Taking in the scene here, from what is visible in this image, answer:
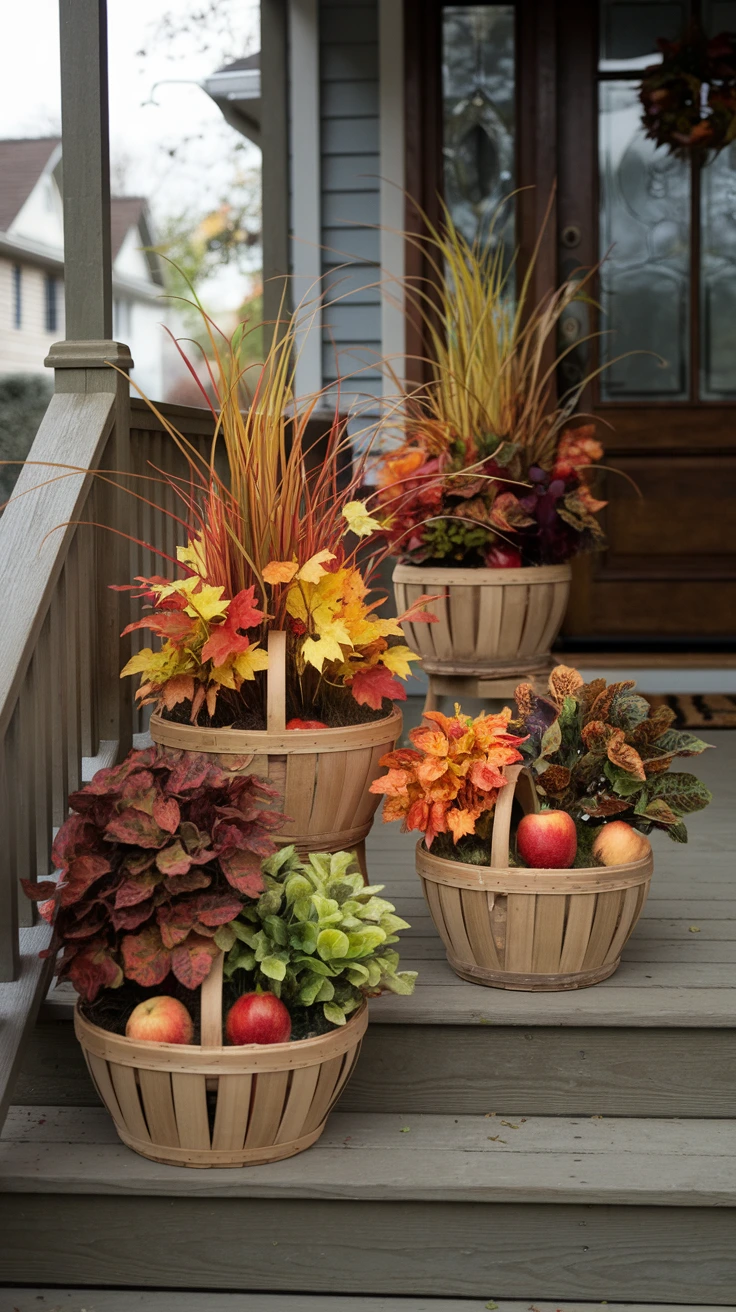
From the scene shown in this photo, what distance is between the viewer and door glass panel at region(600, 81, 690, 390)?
4180mm

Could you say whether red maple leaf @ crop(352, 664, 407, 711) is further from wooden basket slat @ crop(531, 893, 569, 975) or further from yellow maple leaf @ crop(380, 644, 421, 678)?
wooden basket slat @ crop(531, 893, 569, 975)

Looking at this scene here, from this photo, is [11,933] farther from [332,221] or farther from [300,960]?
[332,221]

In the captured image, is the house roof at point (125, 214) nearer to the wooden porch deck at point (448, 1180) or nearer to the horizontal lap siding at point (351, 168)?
the horizontal lap siding at point (351, 168)

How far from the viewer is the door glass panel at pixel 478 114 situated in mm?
4148

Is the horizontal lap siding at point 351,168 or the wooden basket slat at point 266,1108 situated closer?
the wooden basket slat at point 266,1108

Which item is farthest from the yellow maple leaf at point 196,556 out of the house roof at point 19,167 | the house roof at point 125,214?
the house roof at point 19,167

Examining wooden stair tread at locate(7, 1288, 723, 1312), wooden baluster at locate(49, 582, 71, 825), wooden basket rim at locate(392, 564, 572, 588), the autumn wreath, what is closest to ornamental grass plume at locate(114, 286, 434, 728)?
wooden baluster at locate(49, 582, 71, 825)

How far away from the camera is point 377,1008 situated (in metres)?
1.85

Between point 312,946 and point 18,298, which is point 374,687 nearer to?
point 312,946

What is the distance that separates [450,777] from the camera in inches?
73.8

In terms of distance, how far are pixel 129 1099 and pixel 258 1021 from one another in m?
0.20

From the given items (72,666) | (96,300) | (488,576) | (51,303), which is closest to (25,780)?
(72,666)

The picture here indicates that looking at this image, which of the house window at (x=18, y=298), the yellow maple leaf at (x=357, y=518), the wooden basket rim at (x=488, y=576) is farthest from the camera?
the house window at (x=18, y=298)

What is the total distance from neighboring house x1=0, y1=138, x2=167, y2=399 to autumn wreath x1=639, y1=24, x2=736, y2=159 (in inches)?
554
